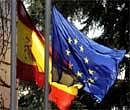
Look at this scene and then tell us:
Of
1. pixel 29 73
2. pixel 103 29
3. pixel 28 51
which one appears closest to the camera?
pixel 28 51

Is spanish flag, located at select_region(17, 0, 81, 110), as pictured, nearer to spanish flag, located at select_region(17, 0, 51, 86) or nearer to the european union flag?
spanish flag, located at select_region(17, 0, 51, 86)

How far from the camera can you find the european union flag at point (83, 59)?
1058cm

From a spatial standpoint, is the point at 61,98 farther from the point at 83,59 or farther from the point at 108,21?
the point at 108,21

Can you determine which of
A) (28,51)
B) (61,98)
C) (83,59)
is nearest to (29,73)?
(28,51)

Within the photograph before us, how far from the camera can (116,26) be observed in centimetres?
2320

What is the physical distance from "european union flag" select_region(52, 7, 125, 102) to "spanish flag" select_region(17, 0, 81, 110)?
0.86 feet

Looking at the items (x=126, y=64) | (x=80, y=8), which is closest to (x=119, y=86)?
(x=126, y=64)

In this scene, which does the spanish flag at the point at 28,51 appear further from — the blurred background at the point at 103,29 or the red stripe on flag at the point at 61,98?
the blurred background at the point at 103,29

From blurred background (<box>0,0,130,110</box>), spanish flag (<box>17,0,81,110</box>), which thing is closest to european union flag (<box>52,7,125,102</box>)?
spanish flag (<box>17,0,81,110</box>)

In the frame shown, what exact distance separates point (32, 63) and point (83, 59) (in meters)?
0.90

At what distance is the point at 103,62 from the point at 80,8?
13316 mm

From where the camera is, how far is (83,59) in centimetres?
1071

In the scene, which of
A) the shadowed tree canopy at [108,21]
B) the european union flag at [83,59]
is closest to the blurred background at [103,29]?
the shadowed tree canopy at [108,21]

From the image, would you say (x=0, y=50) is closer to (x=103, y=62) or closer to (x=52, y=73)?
(x=52, y=73)
